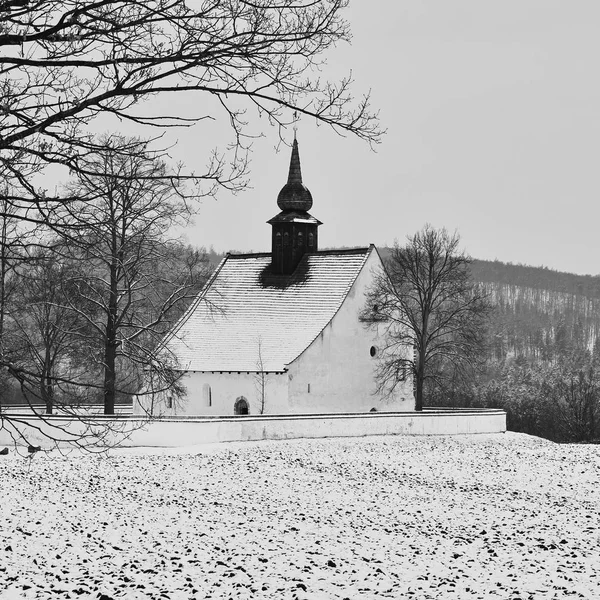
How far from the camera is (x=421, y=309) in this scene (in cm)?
4656

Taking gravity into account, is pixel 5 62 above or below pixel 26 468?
above

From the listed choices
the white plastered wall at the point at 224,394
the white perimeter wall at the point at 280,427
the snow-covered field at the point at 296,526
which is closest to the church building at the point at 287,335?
the white plastered wall at the point at 224,394

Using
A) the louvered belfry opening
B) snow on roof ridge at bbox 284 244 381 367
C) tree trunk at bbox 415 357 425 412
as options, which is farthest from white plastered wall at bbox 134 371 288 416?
the louvered belfry opening

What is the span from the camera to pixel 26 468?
26047 millimetres

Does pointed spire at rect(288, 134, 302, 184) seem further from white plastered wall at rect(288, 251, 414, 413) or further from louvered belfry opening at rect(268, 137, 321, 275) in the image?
white plastered wall at rect(288, 251, 414, 413)

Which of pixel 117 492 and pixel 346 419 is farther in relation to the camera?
pixel 346 419

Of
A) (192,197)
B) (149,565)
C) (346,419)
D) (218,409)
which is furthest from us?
(218,409)

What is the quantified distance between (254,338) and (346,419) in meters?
6.92

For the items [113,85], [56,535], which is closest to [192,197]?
[113,85]

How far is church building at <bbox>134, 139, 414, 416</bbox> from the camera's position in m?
40.3

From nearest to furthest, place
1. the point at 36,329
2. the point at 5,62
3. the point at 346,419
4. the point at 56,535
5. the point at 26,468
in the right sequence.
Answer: the point at 5,62 < the point at 56,535 < the point at 26,468 < the point at 346,419 < the point at 36,329

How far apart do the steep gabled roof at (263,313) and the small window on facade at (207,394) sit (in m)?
0.66

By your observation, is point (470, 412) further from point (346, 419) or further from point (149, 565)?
point (149, 565)

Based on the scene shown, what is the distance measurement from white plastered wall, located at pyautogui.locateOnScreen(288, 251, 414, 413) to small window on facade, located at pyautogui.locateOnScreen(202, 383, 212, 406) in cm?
310
